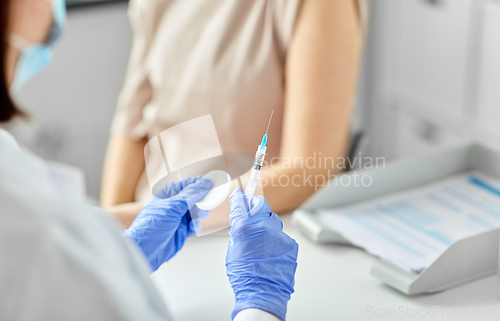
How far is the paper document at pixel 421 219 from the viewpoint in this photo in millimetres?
655

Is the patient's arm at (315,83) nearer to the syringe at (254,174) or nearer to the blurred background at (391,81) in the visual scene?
the syringe at (254,174)

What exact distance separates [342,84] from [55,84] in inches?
43.6

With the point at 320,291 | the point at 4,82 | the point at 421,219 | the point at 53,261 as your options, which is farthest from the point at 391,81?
the point at 53,261

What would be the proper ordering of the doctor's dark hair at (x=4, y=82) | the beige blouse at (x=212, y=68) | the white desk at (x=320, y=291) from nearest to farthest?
the doctor's dark hair at (x=4, y=82) → the white desk at (x=320, y=291) → the beige blouse at (x=212, y=68)

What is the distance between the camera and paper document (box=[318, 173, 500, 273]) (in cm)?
66

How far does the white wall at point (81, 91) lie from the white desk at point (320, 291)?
1085 mm

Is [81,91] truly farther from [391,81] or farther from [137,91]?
[391,81]

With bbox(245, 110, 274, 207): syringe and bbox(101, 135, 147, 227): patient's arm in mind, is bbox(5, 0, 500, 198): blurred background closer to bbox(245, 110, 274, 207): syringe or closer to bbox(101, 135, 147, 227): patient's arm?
bbox(101, 135, 147, 227): patient's arm

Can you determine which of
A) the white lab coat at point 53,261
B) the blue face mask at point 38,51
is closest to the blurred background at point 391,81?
the blue face mask at point 38,51

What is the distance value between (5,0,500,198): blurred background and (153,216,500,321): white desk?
933 millimetres

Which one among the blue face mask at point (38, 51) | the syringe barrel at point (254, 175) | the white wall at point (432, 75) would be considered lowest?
the white wall at point (432, 75)

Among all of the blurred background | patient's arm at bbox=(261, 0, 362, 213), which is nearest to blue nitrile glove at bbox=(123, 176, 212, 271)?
patient's arm at bbox=(261, 0, 362, 213)

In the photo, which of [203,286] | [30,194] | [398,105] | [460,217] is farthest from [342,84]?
[398,105]

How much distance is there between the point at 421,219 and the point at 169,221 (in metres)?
0.34
